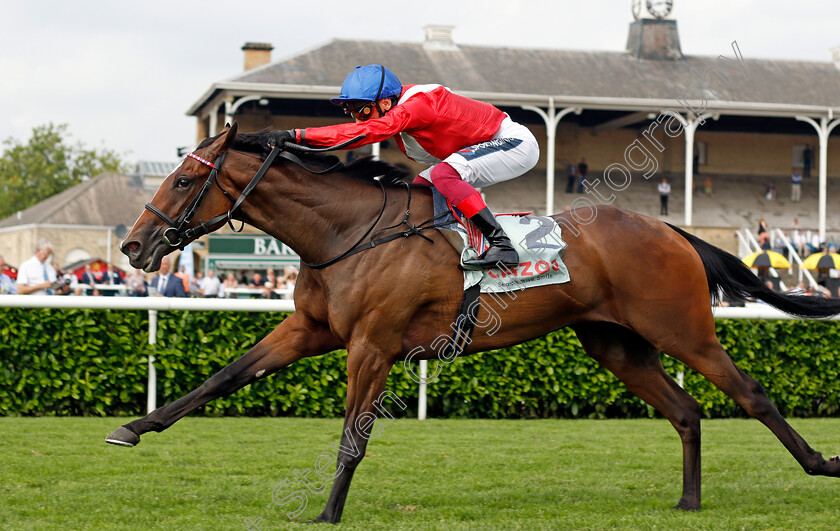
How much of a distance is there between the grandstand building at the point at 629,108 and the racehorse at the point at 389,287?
14.6m

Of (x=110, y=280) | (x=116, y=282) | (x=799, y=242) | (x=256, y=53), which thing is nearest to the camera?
(x=110, y=280)

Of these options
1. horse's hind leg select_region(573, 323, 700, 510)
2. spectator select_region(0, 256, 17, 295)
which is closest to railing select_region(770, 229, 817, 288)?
horse's hind leg select_region(573, 323, 700, 510)

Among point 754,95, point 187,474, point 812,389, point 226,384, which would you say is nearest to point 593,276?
point 226,384

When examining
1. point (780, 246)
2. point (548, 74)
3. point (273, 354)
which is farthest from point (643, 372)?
point (548, 74)

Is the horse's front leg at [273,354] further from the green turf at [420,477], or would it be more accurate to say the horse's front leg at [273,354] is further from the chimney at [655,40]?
the chimney at [655,40]

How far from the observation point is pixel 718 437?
6980 mm

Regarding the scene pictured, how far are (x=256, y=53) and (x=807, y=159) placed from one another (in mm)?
16577

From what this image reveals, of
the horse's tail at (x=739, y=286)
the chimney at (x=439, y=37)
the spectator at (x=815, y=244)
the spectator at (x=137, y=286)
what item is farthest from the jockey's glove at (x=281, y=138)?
the chimney at (x=439, y=37)

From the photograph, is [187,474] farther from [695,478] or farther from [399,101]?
[695,478]

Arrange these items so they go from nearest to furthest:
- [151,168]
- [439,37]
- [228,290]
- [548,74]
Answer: [228,290]
[548,74]
[439,37]
[151,168]

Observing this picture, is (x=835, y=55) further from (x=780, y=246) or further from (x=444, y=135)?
(x=444, y=135)

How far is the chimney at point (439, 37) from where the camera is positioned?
946 inches

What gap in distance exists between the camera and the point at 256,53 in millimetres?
26875

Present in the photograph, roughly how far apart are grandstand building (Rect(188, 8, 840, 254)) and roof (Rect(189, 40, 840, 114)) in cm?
5
